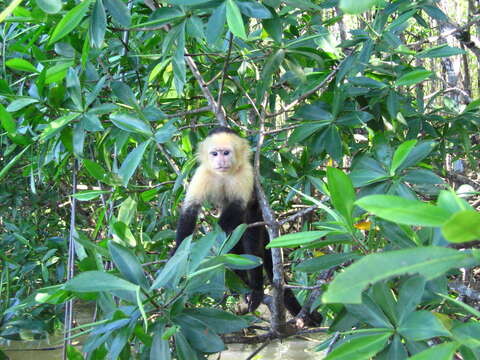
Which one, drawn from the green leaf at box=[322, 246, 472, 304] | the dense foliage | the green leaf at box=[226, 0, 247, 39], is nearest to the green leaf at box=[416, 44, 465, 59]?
the dense foliage

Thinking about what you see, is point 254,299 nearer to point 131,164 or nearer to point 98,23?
point 131,164

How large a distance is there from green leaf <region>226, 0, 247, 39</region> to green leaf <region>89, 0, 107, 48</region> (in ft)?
1.29

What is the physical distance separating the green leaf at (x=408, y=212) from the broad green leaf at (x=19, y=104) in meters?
1.64

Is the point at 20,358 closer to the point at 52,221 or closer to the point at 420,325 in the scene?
the point at 52,221

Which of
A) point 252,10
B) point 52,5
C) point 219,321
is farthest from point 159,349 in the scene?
point 252,10

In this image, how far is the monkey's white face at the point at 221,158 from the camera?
2508 millimetres

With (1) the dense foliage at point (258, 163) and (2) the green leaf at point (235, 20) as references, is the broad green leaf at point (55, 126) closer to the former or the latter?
(1) the dense foliage at point (258, 163)

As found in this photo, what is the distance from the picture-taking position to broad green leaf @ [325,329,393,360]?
2.64 feet

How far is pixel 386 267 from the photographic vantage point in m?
0.58

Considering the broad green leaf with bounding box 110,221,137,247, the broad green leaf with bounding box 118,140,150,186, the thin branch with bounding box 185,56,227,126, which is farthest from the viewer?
the thin branch with bounding box 185,56,227,126

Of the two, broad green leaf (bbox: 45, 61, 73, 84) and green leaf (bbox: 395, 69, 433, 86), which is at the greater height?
broad green leaf (bbox: 45, 61, 73, 84)

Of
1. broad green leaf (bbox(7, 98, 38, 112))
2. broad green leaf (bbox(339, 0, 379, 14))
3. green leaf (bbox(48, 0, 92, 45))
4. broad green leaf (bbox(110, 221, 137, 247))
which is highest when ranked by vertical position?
green leaf (bbox(48, 0, 92, 45))

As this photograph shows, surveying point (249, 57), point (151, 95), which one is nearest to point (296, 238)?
point (249, 57)

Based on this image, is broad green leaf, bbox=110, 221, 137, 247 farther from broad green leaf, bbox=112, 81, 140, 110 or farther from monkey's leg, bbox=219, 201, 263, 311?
monkey's leg, bbox=219, 201, 263, 311
